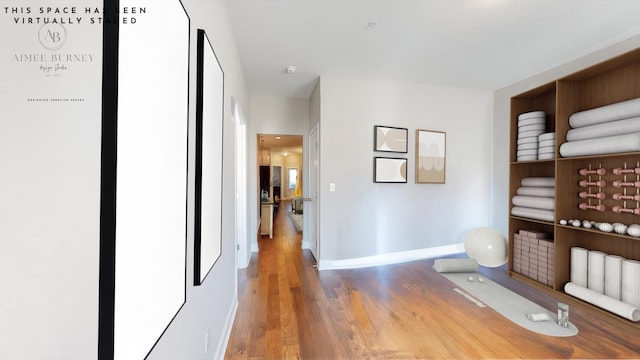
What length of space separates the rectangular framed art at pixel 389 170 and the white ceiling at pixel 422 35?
118 cm

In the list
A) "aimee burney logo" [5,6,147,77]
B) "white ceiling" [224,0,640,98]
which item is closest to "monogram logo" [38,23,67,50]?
"aimee burney logo" [5,6,147,77]

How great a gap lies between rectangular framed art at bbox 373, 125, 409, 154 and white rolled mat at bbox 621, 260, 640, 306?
7.75ft

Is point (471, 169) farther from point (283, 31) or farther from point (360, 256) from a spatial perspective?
point (283, 31)

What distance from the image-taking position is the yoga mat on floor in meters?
1.96

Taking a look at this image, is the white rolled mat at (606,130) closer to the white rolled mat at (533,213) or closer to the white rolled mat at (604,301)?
the white rolled mat at (533,213)

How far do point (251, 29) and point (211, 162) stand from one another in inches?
64.0

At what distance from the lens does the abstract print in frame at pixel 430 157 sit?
375 cm

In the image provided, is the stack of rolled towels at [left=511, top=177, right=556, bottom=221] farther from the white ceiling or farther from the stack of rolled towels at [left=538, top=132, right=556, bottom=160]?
the white ceiling

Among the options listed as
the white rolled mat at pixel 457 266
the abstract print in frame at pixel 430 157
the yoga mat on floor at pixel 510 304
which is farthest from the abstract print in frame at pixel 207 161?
the abstract print in frame at pixel 430 157

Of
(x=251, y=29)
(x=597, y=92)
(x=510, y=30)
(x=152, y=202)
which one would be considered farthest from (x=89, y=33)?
(x=597, y=92)

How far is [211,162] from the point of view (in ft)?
4.43

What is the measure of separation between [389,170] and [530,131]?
164cm

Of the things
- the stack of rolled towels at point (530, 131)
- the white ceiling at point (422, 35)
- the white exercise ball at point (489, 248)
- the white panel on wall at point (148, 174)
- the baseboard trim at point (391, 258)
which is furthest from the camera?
the baseboard trim at point (391, 258)

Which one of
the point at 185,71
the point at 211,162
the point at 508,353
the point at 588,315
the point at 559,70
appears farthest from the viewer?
the point at 559,70
